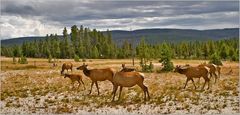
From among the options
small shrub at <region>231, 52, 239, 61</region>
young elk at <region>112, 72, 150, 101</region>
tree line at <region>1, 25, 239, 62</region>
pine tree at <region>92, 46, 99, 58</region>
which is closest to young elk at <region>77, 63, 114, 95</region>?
young elk at <region>112, 72, 150, 101</region>

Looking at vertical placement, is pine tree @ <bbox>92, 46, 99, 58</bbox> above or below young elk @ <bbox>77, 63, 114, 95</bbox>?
below

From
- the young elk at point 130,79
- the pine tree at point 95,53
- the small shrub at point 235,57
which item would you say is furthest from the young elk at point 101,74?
the pine tree at point 95,53

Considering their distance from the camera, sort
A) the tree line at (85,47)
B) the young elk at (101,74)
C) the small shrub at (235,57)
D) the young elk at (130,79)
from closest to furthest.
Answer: the young elk at (130,79) → the young elk at (101,74) → the small shrub at (235,57) → the tree line at (85,47)

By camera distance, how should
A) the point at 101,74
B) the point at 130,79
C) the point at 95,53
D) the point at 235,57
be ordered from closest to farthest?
the point at 130,79
the point at 101,74
the point at 235,57
the point at 95,53

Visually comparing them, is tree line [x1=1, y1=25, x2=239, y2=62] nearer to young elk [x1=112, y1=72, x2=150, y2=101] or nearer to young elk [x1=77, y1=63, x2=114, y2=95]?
young elk [x1=77, y1=63, x2=114, y2=95]

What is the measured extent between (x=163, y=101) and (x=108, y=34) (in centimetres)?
14109

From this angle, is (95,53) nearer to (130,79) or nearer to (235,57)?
(235,57)

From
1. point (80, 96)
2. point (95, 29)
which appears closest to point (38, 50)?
point (95, 29)

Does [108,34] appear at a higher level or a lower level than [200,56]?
higher

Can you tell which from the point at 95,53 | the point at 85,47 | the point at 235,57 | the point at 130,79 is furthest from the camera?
the point at 85,47

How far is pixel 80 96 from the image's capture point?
24703 mm

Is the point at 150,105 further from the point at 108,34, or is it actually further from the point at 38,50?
the point at 38,50

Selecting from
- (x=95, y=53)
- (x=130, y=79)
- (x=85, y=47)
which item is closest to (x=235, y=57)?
(x=95, y=53)

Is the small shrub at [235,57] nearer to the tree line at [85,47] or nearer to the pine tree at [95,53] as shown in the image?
the tree line at [85,47]
